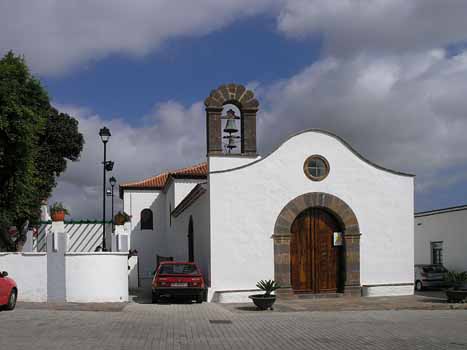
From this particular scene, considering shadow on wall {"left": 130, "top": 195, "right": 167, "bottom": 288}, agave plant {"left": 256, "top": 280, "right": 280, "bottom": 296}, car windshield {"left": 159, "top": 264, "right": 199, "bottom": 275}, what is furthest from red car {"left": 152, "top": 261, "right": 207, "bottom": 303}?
shadow on wall {"left": 130, "top": 195, "right": 167, "bottom": 288}

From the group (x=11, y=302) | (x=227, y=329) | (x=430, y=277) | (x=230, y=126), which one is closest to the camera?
(x=227, y=329)

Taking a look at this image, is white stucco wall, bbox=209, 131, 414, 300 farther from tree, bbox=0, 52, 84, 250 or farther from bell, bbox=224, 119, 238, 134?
tree, bbox=0, 52, 84, 250

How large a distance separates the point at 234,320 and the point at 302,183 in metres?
6.78

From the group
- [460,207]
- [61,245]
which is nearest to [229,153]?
[61,245]

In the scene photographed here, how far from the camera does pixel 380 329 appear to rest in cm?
1313

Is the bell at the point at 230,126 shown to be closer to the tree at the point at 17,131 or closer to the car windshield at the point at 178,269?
the car windshield at the point at 178,269

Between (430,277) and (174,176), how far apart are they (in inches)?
552

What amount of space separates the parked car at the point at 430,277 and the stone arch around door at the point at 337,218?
6.83m

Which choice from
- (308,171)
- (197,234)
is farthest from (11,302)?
(308,171)

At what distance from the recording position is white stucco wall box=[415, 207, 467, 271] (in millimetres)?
27453

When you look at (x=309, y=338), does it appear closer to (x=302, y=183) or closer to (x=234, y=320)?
(x=234, y=320)

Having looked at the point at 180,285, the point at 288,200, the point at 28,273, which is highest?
the point at 288,200

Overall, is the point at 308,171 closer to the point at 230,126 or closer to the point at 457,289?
the point at 230,126

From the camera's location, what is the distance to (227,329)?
1322 centimetres
